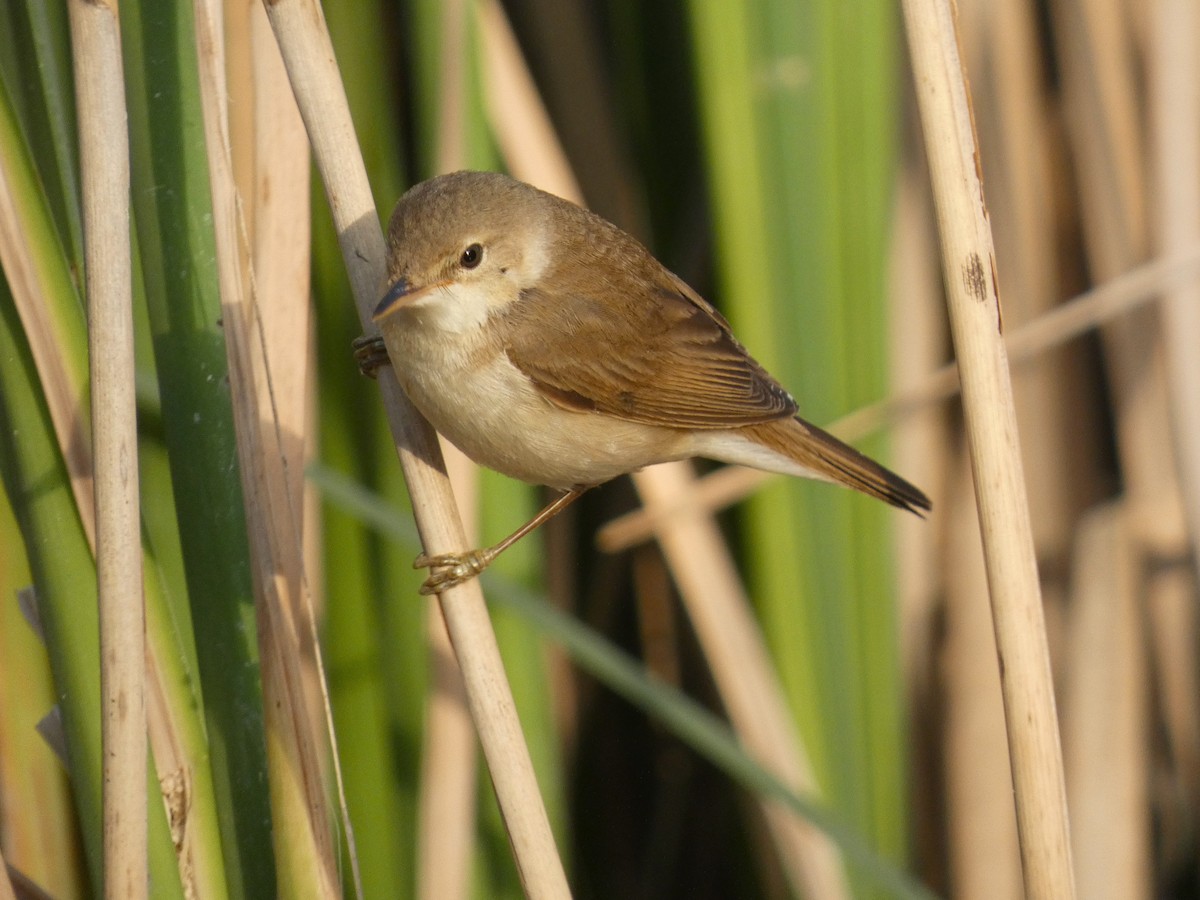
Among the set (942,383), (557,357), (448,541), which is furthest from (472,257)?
(942,383)

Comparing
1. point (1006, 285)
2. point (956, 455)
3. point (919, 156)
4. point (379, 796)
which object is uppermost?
point (919, 156)

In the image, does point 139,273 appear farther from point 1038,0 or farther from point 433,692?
→ point 1038,0

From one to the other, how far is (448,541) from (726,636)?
1001 mm

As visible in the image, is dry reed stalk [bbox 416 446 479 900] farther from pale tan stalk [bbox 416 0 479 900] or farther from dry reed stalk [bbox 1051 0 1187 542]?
dry reed stalk [bbox 1051 0 1187 542]

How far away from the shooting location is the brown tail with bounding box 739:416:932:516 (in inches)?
83.7

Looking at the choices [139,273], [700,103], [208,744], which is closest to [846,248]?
[700,103]

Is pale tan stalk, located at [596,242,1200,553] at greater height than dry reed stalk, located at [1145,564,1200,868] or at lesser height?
greater

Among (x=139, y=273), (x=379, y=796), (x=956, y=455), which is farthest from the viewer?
(x=956, y=455)

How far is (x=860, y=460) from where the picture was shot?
2.13 metres

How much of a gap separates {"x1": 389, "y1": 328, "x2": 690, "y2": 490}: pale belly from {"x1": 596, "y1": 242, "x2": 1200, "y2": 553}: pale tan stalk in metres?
0.38

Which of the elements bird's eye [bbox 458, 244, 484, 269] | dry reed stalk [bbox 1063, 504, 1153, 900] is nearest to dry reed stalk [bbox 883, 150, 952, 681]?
dry reed stalk [bbox 1063, 504, 1153, 900]

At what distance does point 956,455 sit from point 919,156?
69 centimetres

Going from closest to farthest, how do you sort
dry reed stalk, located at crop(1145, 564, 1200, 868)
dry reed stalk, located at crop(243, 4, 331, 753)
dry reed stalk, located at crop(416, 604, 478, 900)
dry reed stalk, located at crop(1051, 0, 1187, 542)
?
dry reed stalk, located at crop(243, 4, 331, 753) → dry reed stalk, located at crop(416, 604, 478, 900) → dry reed stalk, located at crop(1051, 0, 1187, 542) → dry reed stalk, located at crop(1145, 564, 1200, 868)

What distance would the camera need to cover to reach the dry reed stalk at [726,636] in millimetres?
2361
